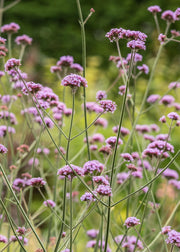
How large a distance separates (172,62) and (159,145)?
367cm

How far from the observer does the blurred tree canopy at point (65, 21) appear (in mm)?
4398

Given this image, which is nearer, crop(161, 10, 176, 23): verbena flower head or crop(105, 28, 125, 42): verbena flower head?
crop(105, 28, 125, 42): verbena flower head

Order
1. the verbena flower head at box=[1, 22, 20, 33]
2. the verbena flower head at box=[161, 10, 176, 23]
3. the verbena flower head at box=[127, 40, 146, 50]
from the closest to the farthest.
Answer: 1. the verbena flower head at box=[127, 40, 146, 50]
2. the verbena flower head at box=[161, 10, 176, 23]
3. the verbena flower head at box=[1, 22, 20, 33]

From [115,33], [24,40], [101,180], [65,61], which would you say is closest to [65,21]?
[24,40]

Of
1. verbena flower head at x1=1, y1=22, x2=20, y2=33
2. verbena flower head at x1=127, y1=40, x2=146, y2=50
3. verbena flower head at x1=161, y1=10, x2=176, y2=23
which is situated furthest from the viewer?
verbena flower head at x1=1, y1=22, x2=20, y2=33

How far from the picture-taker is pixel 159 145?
1006mm

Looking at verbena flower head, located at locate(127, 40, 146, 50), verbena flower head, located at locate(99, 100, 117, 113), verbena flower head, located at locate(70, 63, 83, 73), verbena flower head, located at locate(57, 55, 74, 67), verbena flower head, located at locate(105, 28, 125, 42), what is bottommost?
verbena flower head, located at locate(99, 100, 117, 113)

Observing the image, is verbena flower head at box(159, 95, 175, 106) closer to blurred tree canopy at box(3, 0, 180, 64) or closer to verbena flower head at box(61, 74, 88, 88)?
verbena flower head at box(61, 74, 88, 88)

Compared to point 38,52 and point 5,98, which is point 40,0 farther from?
point 5,98

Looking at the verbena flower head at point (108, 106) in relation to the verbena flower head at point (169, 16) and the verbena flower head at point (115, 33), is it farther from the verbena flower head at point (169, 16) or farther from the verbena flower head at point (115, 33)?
the verbena flower head at point (169, 16)

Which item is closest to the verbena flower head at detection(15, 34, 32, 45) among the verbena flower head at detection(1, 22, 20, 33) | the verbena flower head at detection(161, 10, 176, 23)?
the verbena flower head at detection(1, 22, 20, 33)

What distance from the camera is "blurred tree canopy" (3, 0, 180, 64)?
440 centimetres

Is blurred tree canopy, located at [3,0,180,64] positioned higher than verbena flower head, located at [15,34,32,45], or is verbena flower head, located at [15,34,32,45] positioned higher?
blurred tree canopy, located at [3,0,180,64]

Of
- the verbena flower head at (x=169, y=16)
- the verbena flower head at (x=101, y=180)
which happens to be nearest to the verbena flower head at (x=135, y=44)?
the verbena flower head at (x=101, y=180)
